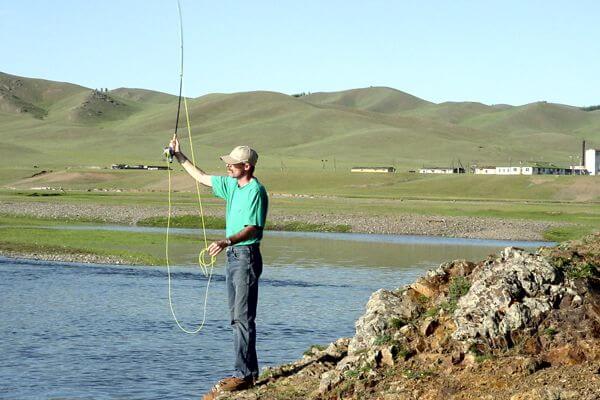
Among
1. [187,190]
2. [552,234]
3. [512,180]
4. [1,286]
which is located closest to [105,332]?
[1,286]

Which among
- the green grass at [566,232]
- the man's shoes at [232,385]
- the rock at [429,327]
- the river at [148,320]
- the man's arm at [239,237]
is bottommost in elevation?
the green grass at [566,232]

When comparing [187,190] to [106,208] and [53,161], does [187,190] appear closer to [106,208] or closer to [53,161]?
[106,208]

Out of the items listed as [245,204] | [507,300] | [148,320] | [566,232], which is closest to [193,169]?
[245,204]

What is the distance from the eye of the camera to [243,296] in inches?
536

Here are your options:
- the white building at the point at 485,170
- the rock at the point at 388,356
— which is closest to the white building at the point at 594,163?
the white building at the point at 485,170

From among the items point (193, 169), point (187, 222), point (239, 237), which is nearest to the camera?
point (239, 237)

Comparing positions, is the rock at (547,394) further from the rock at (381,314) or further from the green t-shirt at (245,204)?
the green t-shirt at (245,204)

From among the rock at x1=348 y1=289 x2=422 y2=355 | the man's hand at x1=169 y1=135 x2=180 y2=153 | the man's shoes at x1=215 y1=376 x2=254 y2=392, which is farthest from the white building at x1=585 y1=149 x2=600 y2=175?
the man's shoes at x1=215 y1=376 x2=254 y2=392

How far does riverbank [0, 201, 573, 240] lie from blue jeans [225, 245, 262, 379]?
163 feet

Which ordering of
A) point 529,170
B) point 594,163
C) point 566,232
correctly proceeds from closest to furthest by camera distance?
point 566,232 < point 529,170 < point 594,163

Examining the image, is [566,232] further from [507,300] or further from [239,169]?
[507,300]

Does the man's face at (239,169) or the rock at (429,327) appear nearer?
the rock at (429,327)

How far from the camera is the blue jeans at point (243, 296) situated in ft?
44.6

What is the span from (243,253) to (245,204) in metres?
0.62
